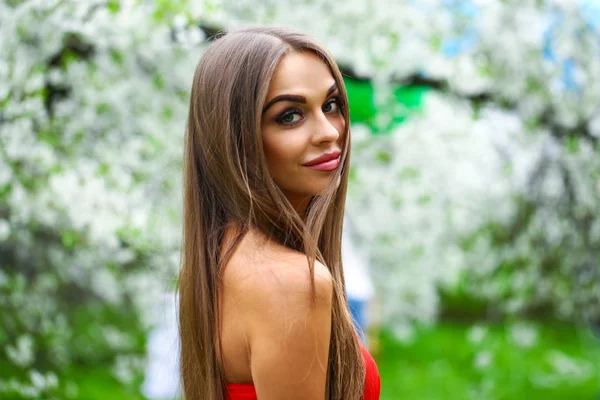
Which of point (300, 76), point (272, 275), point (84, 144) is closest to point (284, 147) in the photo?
point (300, 76)

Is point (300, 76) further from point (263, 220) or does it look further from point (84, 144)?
point (84, 144)

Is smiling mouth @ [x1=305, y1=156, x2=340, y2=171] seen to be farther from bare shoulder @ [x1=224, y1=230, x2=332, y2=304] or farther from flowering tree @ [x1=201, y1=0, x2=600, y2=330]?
flowering tree @ [x1=201, y1=0, x2=600, y2=330]

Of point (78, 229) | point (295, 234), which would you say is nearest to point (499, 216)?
point (78, 229)

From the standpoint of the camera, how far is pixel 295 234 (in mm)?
1953

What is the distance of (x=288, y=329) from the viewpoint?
1.70 meters

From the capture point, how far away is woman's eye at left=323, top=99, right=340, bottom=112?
6.58ft

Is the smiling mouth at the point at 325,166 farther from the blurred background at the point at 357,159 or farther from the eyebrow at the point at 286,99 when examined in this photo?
the blurred background at the point at 357,159

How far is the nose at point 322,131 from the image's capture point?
192cm

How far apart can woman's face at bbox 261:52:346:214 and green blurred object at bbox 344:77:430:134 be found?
298cm

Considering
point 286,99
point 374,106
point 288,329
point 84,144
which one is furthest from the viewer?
point 374,106

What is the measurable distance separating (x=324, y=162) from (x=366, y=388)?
0.56 meters

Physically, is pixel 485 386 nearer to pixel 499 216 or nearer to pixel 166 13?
pixel 499 216

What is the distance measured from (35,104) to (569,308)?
12.6 feet

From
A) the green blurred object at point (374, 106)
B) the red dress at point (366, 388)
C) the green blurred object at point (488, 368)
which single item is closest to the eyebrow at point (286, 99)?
the red dress at point (366, 388)
